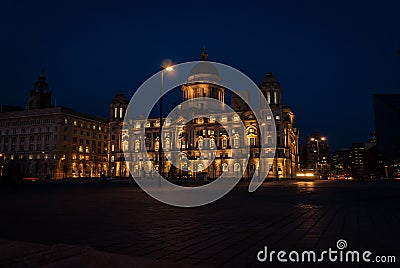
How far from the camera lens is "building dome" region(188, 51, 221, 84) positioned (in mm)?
117688

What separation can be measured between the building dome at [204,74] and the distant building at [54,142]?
37.8 m

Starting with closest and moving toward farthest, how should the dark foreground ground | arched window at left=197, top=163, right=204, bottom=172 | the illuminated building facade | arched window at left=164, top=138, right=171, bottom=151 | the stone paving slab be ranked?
the stone paving slab < the dark foreground ground < the illuminated building facade < arched window at left=197, top=163, right=204, bottom=172 < arched window at left=164, top=138, right=171, bottom=151

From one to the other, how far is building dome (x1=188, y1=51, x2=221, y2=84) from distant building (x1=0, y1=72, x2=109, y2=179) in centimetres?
3782

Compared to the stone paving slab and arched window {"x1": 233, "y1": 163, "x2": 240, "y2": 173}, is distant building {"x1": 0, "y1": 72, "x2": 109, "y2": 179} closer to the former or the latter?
arched window {"x1": 233, "y1": 163, "x2": 240, "y2": 173}

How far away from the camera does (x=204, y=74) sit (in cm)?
11819

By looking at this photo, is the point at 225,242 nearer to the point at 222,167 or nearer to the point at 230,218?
the point at 230,218

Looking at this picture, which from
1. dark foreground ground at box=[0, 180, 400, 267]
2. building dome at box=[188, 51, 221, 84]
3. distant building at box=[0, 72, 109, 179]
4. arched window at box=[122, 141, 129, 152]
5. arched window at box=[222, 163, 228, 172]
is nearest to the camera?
dark foreground ground at box=[0, 180, 400, 267]

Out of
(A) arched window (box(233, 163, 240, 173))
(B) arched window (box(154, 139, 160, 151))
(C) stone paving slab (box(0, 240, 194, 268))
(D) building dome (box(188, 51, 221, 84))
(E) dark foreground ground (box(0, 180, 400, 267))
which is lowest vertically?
(E) dark foreground ground (box(0, 180, 400, 267))

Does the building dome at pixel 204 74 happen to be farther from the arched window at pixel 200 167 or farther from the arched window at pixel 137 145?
the arched window at pixel 200 167

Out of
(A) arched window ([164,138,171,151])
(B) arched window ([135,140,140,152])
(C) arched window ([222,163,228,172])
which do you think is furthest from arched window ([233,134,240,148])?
(B) arched window ([135,140,140,152])

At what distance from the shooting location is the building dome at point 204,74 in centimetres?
11769

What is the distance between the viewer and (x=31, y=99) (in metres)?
127

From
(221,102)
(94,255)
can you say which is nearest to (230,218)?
(94,255)

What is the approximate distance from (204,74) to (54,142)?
174 feet
